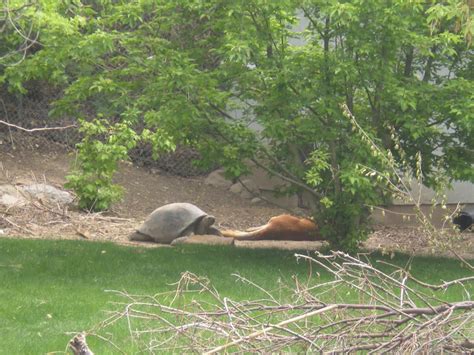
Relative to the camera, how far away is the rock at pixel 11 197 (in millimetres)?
12820

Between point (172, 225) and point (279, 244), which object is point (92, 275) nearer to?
point (172, 225)

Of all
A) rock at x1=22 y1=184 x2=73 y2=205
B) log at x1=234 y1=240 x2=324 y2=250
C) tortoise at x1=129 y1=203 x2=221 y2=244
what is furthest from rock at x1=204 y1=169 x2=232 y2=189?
log at x1=234 y1=240 x2=324 y2=250

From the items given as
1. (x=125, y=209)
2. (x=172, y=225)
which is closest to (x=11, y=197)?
(x=125, y=209)

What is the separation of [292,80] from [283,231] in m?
3.51

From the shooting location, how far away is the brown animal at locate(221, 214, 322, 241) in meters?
12.1

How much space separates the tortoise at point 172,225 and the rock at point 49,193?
84.2 inches

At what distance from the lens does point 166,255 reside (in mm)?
10133

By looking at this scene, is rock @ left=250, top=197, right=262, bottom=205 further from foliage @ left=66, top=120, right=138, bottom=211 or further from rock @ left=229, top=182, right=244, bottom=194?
foliage @ left=66, top=120, right=138, bottom=211

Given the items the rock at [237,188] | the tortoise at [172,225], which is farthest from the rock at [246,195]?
the tortoise at [172,225]

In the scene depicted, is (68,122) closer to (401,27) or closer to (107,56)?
(107,56)

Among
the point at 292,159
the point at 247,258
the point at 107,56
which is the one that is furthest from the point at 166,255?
the point at 107,56

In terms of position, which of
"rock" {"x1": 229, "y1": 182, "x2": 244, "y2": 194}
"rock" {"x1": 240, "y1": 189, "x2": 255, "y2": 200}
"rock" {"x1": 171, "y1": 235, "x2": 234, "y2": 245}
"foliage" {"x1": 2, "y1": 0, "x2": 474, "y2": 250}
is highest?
"foliage" {"x1": 2, "y1": 0, "x2": 474, "y2": 250}

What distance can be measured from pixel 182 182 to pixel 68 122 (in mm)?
2274

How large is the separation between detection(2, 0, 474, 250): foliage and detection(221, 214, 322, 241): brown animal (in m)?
1.73
